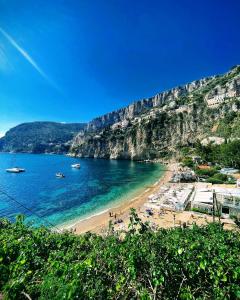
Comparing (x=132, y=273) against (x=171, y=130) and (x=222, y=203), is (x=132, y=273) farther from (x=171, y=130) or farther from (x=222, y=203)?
(x=171, y=130)

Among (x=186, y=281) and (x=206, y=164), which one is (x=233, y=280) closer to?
(x=186, y=281)

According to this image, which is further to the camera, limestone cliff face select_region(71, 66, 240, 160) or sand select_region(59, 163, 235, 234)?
limestone cliff face select_region(71, 66, 240, 160)

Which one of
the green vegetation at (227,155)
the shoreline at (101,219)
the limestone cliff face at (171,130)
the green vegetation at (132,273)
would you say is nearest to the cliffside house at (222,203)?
the shoreline at (101,219)

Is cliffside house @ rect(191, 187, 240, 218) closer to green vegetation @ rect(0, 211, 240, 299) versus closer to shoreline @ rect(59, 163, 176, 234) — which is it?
shoreline @ rect(59, 163, 176, 234)

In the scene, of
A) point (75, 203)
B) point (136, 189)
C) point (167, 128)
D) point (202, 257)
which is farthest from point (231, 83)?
point (202, 257)

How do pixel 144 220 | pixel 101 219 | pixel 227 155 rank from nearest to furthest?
pixel 144 220 → pixel 101 219 → pixel 227 155

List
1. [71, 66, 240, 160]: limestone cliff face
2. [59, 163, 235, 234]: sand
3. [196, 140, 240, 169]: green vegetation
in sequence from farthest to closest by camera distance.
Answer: [71, 66, 240, 160]: limestone cliff face < [196, 140, 240, 169]: green vegetation < [59, 163, 235, 234]: sand

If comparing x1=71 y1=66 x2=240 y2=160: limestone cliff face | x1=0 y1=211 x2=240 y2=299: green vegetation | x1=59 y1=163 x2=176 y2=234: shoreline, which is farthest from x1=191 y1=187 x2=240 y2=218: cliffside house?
x1=71 y1=66 x2=240 y2=160: limestone cliff face

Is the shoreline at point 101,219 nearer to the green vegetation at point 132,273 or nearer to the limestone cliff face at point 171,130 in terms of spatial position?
the green vegetation at point 132,273

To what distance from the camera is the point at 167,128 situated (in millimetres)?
122062

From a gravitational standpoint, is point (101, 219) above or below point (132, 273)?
below

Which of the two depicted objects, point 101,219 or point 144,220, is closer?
point 144,220

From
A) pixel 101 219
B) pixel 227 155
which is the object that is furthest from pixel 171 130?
pixel 101 219

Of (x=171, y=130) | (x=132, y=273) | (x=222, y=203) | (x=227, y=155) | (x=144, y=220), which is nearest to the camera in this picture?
(x=132, y=273)
